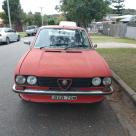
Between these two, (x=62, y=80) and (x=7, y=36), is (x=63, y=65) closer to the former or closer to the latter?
(x=62, y=80)

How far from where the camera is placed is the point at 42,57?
6395 millimetres

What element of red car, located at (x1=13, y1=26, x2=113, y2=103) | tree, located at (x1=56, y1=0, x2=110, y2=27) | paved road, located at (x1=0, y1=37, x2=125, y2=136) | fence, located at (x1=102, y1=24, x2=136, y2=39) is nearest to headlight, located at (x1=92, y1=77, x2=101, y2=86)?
red car, located at (x1=13, y1=26, x2=113, y2=103)

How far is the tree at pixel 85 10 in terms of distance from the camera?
4493 centimetres

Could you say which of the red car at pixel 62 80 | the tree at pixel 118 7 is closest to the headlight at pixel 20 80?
the red car at pixel 62 80

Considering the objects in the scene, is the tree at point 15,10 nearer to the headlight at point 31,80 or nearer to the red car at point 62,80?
the red car at point 62,80

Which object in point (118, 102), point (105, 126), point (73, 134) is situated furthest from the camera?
point (118, 102)

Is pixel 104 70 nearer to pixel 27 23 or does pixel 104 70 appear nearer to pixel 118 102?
pixel 118 102

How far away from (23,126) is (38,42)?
2763 millimetres

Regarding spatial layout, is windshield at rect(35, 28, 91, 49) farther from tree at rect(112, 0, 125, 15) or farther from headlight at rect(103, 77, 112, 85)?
tree at rect(112, 0, 125, 15)

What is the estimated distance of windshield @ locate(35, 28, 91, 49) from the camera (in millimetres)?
7500

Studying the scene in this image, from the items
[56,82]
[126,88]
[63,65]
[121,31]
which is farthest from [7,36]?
[56,82]

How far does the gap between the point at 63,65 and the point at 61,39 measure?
6.16 feet

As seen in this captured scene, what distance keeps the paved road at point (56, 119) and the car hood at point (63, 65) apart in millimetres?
828

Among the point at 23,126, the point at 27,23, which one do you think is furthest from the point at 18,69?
the point at 27,23
